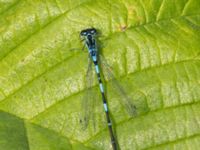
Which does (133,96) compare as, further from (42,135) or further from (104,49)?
(42,135)

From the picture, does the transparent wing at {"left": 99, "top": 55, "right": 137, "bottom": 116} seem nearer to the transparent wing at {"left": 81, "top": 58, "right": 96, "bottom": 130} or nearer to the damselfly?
the damselfly

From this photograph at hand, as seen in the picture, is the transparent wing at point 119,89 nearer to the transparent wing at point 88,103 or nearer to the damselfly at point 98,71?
the damselfly at point 98,71

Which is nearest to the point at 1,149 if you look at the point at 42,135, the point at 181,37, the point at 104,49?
the point at 42,135

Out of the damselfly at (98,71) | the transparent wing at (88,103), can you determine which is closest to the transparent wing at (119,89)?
the damselfly at (98,71)

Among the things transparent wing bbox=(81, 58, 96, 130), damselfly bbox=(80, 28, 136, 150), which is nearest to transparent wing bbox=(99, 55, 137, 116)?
damselfly bbox=(80, 28, 136, 150)

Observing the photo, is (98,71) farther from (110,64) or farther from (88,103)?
(88,103)
